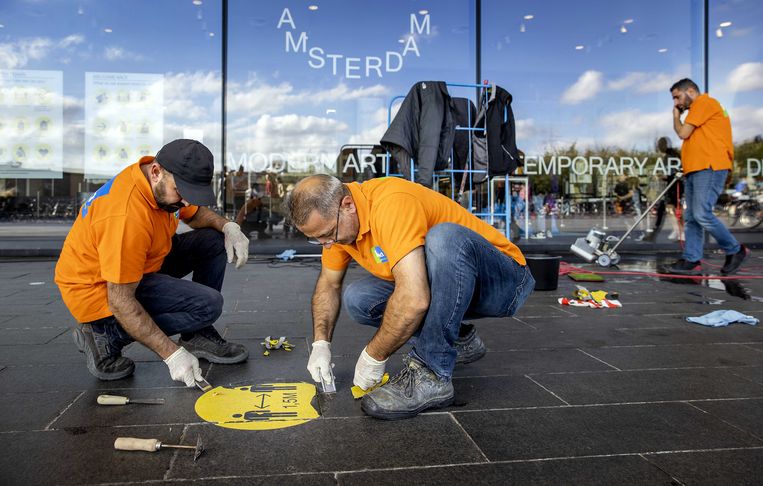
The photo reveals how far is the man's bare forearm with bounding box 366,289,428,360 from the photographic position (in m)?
1.81

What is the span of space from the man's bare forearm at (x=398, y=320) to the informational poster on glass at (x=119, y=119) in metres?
7.78

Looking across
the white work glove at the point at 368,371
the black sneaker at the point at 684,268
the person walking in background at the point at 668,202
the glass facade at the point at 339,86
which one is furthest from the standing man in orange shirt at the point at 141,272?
the person walking in background at the point at 668,202

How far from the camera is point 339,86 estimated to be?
9.02 meters

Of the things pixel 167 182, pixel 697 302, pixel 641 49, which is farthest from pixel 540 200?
pixel 167 182

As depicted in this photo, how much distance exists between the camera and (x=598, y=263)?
6422 mm

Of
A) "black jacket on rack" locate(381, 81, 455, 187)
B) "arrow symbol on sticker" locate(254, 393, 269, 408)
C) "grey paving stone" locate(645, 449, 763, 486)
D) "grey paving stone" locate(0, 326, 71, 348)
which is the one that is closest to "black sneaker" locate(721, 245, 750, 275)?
"black jacket on rack" locate(381, 81, 455, 187)

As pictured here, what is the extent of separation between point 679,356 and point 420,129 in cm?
328

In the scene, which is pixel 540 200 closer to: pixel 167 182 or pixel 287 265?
pixel 287 265

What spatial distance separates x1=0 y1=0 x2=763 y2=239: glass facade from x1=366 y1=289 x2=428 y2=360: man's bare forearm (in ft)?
21.9

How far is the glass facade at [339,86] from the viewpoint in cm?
859

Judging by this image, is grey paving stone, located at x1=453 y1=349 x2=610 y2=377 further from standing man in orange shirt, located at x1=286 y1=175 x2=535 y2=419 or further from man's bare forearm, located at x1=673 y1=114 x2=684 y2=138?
man's bare forearm, located at x1=673 y1=114 x2=684 y2=138

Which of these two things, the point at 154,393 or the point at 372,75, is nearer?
the point at 154,393

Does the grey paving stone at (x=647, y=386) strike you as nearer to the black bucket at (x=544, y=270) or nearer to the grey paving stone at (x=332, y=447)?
the grey paving stone at (x=332, y=447)

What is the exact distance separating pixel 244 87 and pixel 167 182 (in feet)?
23.1
